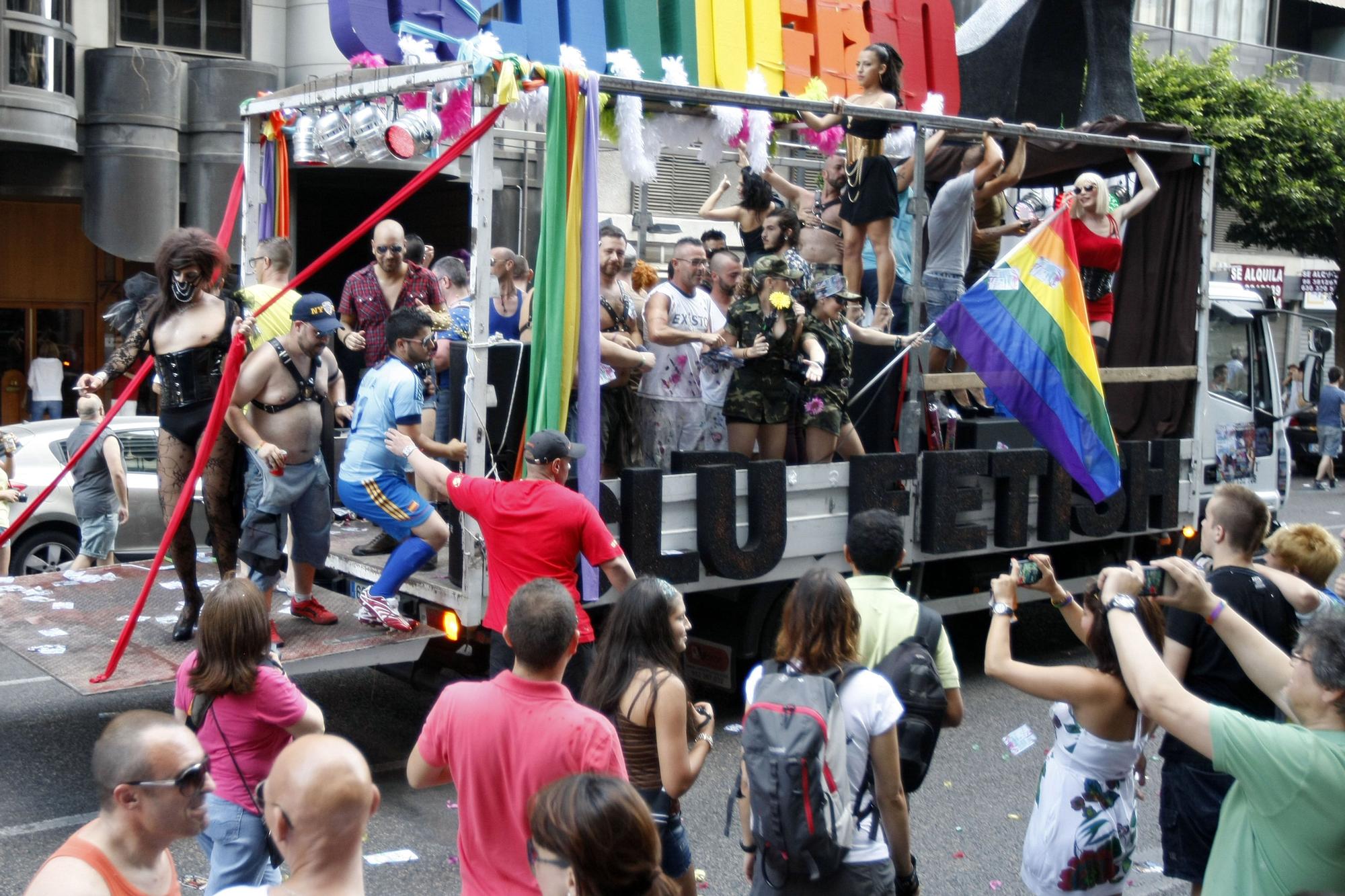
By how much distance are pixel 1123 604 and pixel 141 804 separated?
7.27 feet

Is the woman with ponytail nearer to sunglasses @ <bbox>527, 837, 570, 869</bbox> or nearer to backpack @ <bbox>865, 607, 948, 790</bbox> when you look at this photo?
sunglasses @ <bbox>527, 837, 570, 869</bbox>

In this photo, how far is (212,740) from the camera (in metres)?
3.78

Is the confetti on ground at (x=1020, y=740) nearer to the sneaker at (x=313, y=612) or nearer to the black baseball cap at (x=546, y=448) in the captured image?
the black baseball cap at (x=546, y=448)

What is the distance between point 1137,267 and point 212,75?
36.0ft

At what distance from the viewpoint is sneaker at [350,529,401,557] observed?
22.9ft

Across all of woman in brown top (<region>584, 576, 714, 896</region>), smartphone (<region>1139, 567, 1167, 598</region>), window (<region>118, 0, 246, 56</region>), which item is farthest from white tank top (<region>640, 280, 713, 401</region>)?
window (<region>118, 0, 246, 56</region>)

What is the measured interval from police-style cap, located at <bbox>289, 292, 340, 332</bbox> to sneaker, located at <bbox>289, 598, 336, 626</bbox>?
138 centimetres

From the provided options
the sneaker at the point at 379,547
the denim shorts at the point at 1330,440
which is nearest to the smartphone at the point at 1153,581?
the sneaker at the point at 379,547

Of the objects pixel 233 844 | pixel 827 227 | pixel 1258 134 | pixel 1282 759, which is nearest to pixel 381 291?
pixel 827 227

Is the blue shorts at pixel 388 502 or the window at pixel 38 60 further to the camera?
the window at pixel 38 60

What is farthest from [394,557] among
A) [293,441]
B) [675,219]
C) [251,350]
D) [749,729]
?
[675,219]

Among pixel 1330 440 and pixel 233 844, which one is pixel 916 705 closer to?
pixel 233 844

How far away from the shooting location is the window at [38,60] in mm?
14531

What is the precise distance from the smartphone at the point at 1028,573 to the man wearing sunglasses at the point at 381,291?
4695mm
